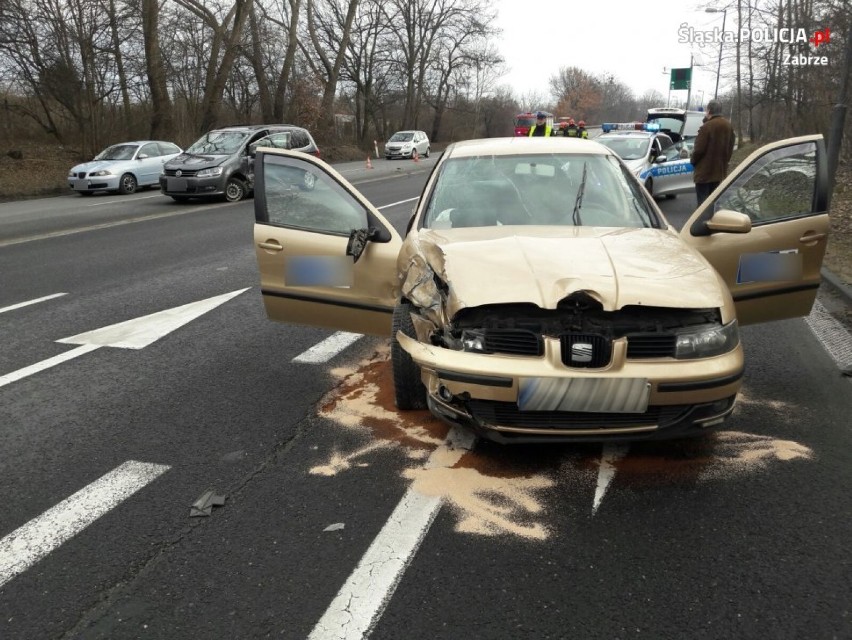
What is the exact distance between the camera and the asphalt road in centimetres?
264

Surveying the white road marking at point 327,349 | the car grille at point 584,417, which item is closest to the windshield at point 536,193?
the white road marking at point 327,349

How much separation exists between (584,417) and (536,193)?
1.93 meters

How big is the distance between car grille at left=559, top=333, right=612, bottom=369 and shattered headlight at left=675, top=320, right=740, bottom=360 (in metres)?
0.37

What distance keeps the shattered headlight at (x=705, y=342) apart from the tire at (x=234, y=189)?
52.5ft

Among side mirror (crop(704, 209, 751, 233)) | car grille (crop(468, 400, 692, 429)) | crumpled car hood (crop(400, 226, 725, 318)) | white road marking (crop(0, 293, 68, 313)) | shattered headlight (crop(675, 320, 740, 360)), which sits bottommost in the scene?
white road marking (crop(0, 293, 68, 313))

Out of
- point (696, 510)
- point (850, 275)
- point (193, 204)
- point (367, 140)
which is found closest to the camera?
point (696, 510)

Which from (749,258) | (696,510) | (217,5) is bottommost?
(696,510)

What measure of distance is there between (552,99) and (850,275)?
122945 millimetres

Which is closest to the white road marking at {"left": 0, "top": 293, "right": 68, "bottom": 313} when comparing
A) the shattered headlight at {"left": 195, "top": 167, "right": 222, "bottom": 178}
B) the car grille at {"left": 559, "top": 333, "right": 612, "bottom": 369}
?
the car grille at {"left": 559, "top": 333, "right": 612, "bottom": 369}

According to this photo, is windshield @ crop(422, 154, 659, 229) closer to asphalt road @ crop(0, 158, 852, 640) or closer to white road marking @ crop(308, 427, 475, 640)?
asphalt road @ crop(0, 158, 852, 640)

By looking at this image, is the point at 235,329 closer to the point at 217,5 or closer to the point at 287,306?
the point at 287,306

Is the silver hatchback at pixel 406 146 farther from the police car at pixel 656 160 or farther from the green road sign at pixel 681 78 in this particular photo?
the police car at pixel 656 160

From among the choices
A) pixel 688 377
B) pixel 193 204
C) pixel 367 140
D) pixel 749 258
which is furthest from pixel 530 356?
pixel 367 140

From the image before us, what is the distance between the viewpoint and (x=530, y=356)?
3.43m
